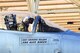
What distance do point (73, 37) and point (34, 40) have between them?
80cm

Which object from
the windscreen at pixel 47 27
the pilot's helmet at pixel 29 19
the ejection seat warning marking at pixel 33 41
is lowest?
the ejection seat warning marking at pixel 33 41

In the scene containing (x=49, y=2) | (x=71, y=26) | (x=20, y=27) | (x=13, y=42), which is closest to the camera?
(x=13, y=42)

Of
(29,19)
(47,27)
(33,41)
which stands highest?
(29,19)

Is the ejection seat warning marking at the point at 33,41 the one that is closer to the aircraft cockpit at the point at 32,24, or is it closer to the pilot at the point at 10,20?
the aircraft cockpit at the point at 32,24

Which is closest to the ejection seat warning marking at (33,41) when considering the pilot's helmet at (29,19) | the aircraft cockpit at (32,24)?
the aircraft cockpit at (32,24)

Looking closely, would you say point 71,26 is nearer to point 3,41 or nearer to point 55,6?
point 55,6

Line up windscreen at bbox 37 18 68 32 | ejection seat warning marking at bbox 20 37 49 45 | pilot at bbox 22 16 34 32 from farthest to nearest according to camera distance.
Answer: pilot at bbox 22 16 34 32 → windscreen at bbox 37 18 68 32 → ejection seat warning marking at bbox 20 37 49 45

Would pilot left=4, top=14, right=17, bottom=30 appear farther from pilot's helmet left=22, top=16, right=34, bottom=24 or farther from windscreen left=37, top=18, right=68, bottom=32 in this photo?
windscreen left=37, top=18, right=68, bottom=32

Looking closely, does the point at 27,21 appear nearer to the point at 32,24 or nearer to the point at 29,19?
the point at 29,19

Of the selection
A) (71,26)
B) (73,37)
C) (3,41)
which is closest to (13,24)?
(3,41)

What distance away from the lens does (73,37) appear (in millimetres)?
7453

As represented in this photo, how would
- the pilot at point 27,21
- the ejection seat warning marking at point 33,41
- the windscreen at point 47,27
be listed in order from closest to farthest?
the ejection seat warning marking at point 33,41 < the windscreen at point 47,27 < the pilot at point 27,21

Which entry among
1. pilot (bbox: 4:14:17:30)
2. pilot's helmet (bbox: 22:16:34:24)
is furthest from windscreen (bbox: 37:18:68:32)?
pilot (bbox: 4:14:17:30)

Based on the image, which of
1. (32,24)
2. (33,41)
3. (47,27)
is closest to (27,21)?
(32,24)
